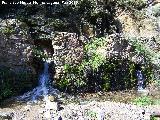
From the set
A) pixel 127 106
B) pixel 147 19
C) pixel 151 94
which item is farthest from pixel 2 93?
pixel 147 19

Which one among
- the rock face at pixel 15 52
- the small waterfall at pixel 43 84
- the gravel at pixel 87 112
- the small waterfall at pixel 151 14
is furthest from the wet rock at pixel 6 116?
the small waterfall at pixel 151 14

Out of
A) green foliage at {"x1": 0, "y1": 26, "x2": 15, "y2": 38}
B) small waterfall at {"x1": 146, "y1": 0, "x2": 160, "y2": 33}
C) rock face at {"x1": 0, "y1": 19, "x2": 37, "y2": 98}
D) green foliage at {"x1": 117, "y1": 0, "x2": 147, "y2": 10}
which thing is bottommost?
rock face at {"x1": 0, "y1": 19, "x2": 37, "y2": 98}

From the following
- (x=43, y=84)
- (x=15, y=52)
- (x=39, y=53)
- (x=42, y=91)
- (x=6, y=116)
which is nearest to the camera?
(x=6, y=116)

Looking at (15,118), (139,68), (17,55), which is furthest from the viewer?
(139,68)

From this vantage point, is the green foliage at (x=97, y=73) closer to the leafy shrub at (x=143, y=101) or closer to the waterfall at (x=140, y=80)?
the waterfall at (x=140, y=80)

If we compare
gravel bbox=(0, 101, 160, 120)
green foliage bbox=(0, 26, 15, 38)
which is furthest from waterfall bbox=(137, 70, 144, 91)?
green foliage bbox=(0, 26, 15, 38)

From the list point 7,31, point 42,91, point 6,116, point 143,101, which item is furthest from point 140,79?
point 6,116

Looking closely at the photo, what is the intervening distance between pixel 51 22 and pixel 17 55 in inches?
106

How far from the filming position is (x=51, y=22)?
19266 millimetres

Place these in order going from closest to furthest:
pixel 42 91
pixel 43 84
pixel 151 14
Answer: pixel 42 91 < pixel 43 84 < pixel 151 14

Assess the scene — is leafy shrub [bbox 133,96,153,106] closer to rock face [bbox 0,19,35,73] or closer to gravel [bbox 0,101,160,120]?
gravel [bbox 0,101,160,120]

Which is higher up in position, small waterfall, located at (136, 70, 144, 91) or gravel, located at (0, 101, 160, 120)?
small waterfall, located at (136, 70, 144, 91)

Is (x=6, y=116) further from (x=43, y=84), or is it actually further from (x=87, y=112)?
(x=43, y=84)

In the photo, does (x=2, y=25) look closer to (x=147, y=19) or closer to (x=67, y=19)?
(x=67, y=19)
